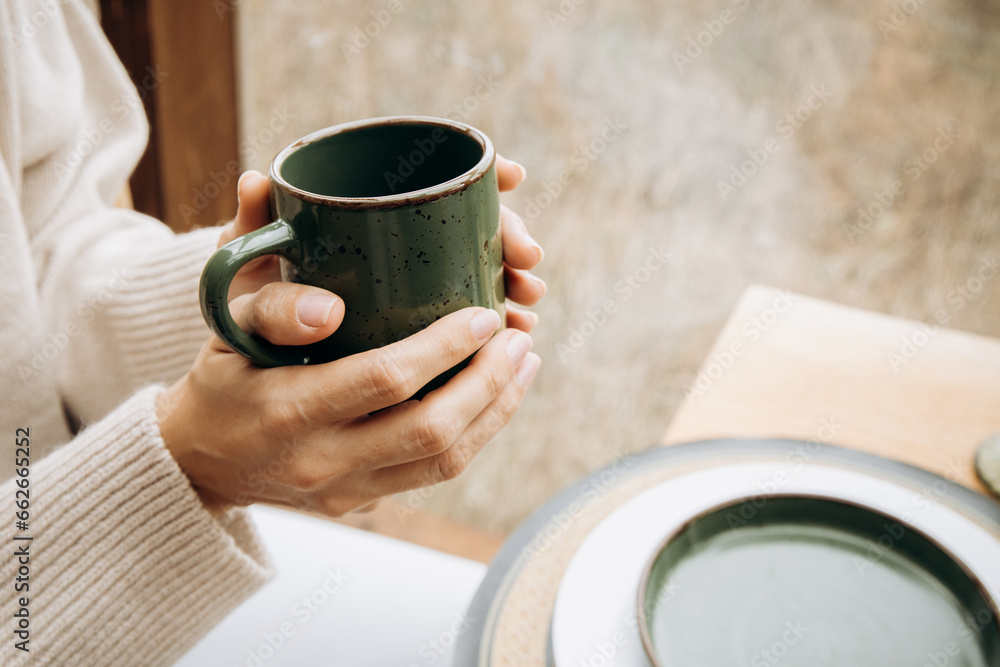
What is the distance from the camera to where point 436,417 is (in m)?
0.46

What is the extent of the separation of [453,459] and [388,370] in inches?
4.7

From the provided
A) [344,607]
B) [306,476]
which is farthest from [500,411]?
[344,607]

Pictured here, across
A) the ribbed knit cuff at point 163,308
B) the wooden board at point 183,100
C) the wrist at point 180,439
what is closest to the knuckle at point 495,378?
the wrist at point 180,439

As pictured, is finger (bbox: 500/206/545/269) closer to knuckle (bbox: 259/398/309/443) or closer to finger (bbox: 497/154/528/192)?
finger (bbox: 497/154/528/192)

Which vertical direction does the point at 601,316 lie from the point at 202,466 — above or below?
below

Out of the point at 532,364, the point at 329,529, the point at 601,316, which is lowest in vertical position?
the point at 601,316

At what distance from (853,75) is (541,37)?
689 mm

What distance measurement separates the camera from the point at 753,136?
1.67 m

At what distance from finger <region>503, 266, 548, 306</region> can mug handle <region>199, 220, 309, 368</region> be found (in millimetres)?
206

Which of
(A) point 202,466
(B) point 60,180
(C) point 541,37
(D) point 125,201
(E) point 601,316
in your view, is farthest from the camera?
(E) point 601,316

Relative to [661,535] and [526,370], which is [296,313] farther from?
[661,535]

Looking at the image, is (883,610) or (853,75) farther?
(853,75)

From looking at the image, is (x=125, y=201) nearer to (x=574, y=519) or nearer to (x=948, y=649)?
(x=574, y=519)

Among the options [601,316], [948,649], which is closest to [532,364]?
[948,649]
